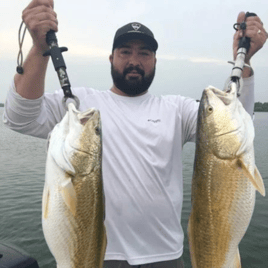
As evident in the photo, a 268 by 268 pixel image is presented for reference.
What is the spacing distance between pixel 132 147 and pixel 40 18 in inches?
57.9

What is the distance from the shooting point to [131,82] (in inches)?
132

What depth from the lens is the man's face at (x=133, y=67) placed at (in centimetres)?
335

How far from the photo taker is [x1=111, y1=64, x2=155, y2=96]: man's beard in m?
3.35

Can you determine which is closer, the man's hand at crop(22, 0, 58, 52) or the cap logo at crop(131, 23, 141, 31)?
the man's hand at crop(22, 0, 58, 52)

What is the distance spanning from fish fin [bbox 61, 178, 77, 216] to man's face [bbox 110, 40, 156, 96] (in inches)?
67.4

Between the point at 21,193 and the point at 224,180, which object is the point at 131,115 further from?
the point at 21,193

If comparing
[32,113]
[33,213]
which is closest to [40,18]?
[32,113]

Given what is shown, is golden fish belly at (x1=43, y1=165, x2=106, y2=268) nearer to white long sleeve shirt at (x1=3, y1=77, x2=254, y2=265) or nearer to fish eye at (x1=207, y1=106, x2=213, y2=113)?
white long sleeve shirt at (x1=3, y1=77, x2=254, y2=265)

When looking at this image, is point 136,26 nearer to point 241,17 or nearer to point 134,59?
point 134,59

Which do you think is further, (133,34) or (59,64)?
(133,34)

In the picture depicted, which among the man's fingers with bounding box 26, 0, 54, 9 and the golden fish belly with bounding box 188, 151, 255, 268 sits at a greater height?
the man's fingers with bounding box 26, 0, 54, 9

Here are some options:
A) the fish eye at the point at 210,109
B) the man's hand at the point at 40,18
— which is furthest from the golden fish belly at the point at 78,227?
the man's hand at the point at 40,18

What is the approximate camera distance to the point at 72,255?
202cm

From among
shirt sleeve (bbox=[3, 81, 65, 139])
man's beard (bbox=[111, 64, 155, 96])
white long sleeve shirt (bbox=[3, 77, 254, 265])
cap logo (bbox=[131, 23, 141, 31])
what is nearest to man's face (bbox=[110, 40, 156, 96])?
man's beard (bbox=[111, 64, 155, 96])
